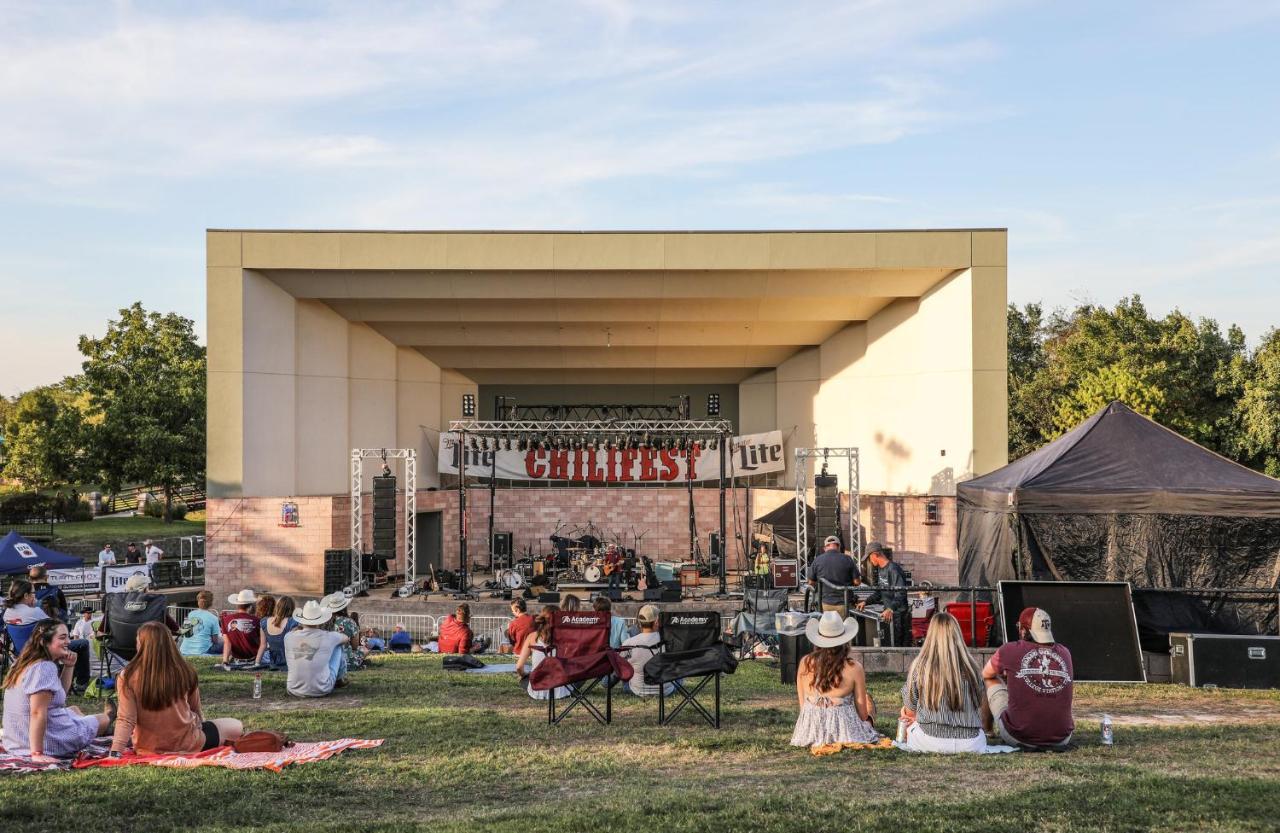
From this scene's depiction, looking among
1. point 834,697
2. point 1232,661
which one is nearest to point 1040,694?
point 834,697

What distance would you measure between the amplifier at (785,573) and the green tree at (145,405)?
20.4 metres

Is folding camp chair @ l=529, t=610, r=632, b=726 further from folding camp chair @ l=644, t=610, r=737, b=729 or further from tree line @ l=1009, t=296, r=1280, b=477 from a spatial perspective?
tree line @ l=1009, t=296, r=1280, b=477

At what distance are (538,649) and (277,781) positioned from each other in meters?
3.40

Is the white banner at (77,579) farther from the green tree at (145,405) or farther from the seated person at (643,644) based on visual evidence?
the seated person at (643,644)

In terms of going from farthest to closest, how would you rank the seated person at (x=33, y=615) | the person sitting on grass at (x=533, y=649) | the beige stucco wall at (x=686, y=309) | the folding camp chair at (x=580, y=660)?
1. the beige stucco wall at (x=686, y=309)
2. the person sitting on grass at (x=533, y=649)
3. the seated person at (x=33, y=615)
4. the folding camp chair at (x=580, y=660)

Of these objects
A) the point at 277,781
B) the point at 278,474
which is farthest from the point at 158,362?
the point at 277,781

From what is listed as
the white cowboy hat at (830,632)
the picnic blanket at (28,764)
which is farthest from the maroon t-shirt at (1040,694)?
the picnic blanket at (28,764)

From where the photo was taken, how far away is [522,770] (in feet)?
18.4

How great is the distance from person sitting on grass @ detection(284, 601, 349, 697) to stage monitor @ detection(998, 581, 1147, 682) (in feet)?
19.0

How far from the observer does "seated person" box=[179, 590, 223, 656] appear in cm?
1061

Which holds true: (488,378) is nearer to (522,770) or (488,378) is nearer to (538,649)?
(538,649)

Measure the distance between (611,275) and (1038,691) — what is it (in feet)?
52.0

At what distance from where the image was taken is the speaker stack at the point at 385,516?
19.7 metres

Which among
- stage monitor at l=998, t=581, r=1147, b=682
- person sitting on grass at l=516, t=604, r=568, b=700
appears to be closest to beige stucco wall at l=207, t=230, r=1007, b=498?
stage monitor at l=998, t=581, r=1147, b=682
